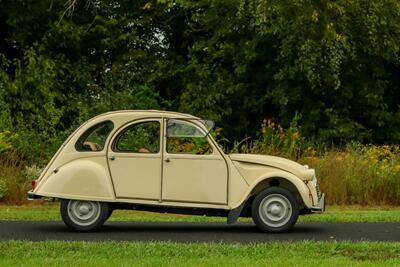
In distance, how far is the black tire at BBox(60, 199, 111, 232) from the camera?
37.9 ft

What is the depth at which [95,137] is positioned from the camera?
11.9 m

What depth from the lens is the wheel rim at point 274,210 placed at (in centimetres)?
1152

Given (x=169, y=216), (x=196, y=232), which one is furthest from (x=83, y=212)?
(x=169, y=216)

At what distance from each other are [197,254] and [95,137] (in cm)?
339

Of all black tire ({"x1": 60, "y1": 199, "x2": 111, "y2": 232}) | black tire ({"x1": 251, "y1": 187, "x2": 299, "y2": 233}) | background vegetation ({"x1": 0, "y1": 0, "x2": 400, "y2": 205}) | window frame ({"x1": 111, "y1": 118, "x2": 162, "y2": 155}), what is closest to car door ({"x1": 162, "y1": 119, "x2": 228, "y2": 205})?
window frame ({"x1": 111, "y1": 118, "x2": 162, "y2": 155})

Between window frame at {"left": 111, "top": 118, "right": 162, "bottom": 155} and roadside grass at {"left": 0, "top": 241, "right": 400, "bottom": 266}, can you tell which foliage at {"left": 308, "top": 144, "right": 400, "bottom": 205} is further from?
roadside grass at {"left": 0, "top": 241, "right": 400, "bottom": 266}

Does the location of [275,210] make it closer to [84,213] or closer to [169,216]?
[84,213]

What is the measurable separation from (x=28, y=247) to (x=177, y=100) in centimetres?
1848

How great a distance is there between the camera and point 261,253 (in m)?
9.33

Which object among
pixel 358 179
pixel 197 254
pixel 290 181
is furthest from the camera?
pixel 358 179

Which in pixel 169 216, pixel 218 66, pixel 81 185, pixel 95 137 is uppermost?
pixel 218 66

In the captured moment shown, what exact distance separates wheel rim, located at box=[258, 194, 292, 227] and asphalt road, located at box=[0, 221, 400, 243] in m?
0.23

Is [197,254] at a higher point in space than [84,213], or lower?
lower

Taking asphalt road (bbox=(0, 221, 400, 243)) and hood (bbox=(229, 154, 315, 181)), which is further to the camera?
hood (bbox=(229, 154, 315, 181))
